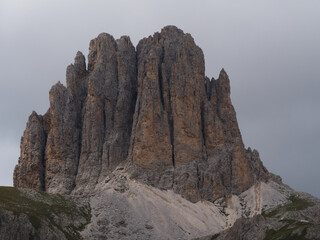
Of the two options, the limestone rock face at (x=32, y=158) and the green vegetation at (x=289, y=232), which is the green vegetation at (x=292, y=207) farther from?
the limestone rock face at (x=32, y=158)

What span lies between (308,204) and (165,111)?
45.9 m

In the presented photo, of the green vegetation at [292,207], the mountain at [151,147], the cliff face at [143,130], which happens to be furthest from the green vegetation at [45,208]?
the green vegetation at [292,207]

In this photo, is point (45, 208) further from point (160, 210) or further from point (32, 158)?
point (32, 158)

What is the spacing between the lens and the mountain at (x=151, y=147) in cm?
15725

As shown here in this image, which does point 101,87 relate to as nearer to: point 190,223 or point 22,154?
point 22,154

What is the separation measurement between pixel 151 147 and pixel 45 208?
4207 cm

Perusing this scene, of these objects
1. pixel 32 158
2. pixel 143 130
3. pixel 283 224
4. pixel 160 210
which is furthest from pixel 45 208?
pixel 283 224

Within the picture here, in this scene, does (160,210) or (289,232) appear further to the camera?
(160,210)

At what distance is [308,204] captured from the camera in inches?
6235

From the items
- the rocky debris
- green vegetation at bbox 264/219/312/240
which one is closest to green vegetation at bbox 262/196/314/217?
the rocky debris

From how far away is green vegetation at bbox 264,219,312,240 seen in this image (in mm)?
114631

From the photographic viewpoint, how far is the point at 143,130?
564 feet

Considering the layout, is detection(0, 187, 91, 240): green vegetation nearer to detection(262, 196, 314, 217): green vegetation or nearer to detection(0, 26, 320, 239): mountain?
detection(0, 26, 320, 239): mountain

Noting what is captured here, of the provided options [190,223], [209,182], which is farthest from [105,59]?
[190,223]
